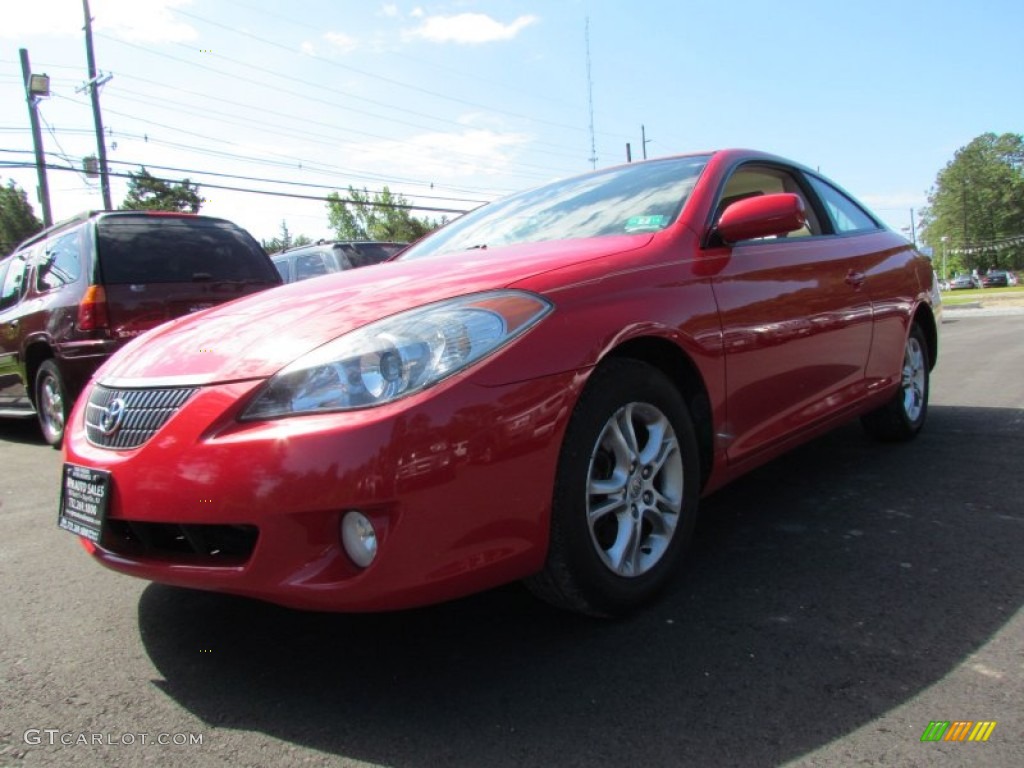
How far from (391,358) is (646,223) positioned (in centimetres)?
133

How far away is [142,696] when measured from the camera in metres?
2.01

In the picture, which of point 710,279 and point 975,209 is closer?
point 710,279

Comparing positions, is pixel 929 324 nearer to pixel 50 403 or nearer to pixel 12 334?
pixel 50 403

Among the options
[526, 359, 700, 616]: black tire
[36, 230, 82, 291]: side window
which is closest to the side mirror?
[526, 359, 700, 616]: black tire

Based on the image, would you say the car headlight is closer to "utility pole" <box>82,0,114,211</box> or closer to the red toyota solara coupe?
the red toyota solara coupe

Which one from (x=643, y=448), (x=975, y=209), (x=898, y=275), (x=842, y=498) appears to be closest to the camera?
(x=643, y=448)

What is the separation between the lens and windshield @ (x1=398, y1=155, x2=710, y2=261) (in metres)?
2.91

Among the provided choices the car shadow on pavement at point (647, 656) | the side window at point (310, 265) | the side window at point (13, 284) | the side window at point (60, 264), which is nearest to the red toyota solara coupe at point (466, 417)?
the car shadow on pavement at point (647, 656)

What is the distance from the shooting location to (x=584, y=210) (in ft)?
10.4

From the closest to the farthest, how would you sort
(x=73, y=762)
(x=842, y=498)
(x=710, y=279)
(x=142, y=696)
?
(x=73, y=762), (x=142, y=696), (x=710, y=279), (x=842, y=498)

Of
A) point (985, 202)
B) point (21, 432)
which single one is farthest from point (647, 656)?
point (985, 202)

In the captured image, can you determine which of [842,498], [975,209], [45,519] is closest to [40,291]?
[45,519]

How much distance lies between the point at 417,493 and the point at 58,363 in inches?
180

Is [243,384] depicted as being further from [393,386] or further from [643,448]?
Answer: [643,448]
